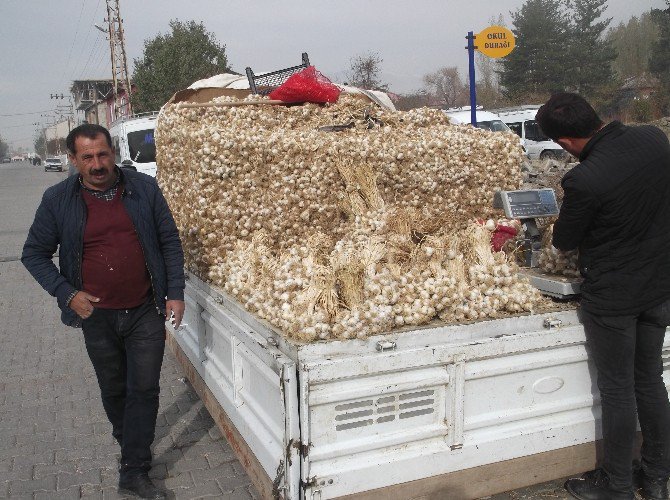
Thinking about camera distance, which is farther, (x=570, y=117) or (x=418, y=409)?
(x=570, y=117)

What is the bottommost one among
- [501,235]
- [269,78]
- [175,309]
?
[175,309]

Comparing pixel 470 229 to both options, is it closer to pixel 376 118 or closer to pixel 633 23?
pixel 376 118

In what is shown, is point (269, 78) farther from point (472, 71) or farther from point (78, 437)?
A: point (472, 71)

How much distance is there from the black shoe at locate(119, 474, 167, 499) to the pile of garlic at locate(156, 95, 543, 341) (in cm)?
116

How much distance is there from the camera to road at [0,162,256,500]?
3732 mm

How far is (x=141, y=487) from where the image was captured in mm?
3549

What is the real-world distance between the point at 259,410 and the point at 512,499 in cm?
142

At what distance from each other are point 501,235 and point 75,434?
3223 mm

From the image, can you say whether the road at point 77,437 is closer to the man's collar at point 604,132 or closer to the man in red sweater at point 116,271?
the man in red sweater at point 116,271

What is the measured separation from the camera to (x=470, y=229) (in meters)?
3.75

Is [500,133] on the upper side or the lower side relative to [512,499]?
upper

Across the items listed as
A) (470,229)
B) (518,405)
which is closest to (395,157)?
(470,229)

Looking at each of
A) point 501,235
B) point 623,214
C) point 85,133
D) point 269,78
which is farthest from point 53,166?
point 623,214

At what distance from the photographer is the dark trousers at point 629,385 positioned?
3.07m
